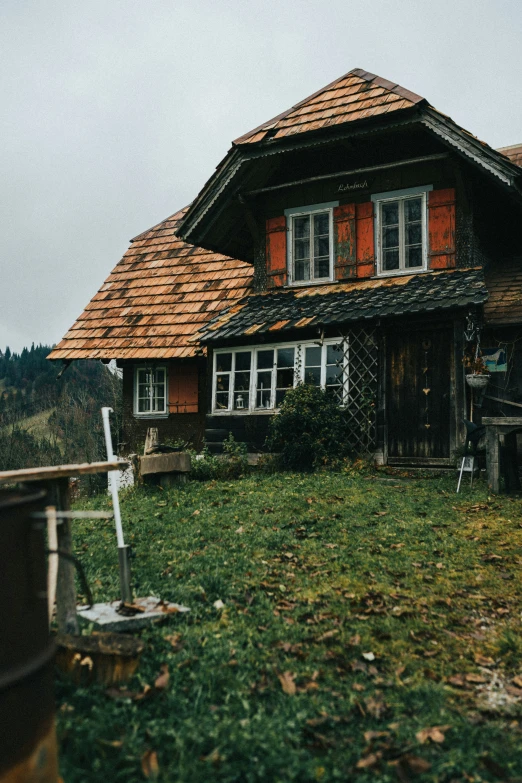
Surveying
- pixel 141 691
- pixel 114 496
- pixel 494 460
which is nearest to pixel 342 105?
pixel 494 460

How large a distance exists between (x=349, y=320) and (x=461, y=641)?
8724mm

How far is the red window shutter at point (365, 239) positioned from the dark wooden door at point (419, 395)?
6.52 feet

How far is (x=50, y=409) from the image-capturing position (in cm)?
4025

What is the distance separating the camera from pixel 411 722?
330cm

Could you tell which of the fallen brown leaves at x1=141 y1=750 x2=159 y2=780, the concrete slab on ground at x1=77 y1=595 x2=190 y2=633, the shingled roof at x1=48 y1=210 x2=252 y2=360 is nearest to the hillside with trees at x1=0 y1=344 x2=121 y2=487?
the shingled roof at x1=48 y1=210 x2=252 y2=360

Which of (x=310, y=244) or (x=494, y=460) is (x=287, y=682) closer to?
(x=494, y=460)

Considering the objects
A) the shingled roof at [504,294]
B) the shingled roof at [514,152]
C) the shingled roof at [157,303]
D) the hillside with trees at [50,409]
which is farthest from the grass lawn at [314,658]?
the shingled roof at [514,152]

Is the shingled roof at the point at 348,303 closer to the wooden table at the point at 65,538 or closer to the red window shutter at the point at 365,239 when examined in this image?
the red window shutter at the point at 365,239

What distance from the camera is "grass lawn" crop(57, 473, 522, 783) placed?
9.57ft

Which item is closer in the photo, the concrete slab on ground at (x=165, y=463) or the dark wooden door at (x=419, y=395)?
the concrete slab on ground at (x=165, y=463)

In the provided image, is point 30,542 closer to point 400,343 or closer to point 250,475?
point 250,475

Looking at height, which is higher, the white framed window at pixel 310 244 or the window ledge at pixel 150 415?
the white framed window at pixel 310 244

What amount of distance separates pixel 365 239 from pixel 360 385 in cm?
331

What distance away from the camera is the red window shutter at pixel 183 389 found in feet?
55.7
